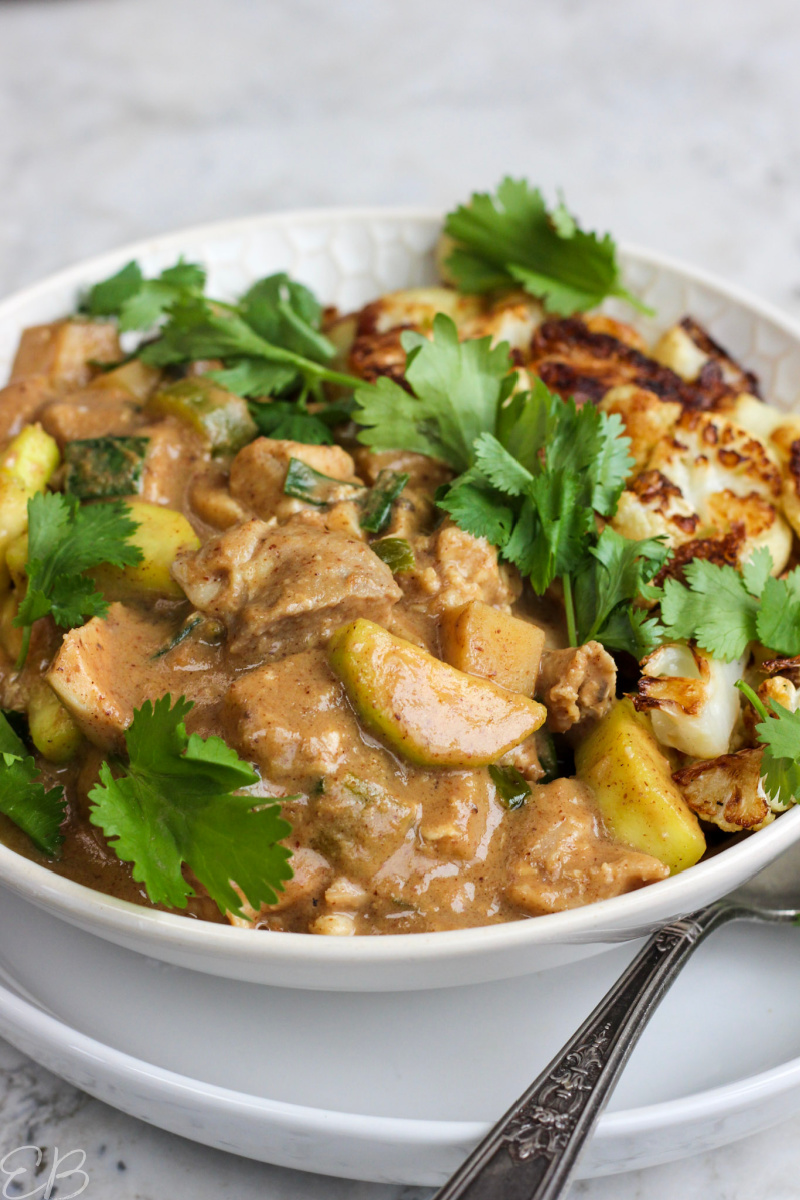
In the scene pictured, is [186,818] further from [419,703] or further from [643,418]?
[643,418]

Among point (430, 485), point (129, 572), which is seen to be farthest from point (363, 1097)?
point (430, 485)

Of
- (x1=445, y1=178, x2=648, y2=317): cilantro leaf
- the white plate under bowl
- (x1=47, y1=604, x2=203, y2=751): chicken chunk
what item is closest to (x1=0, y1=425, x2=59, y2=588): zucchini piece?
(x1=47, y1=604, x2=203, y2=751): chicken chunk

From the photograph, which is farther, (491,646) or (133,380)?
(133,380)

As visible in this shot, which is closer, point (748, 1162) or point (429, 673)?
point (429, 673)

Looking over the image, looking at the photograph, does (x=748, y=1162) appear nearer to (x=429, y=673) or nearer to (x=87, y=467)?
(x=429, y=673)

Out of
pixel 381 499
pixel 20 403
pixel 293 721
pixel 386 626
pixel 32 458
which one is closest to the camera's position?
pixel 293 721

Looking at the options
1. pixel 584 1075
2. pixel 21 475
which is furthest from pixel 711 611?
pixel 21 475

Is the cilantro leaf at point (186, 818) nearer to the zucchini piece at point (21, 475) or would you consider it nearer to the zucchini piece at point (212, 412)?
the zucchini piece at point (21, 475)
